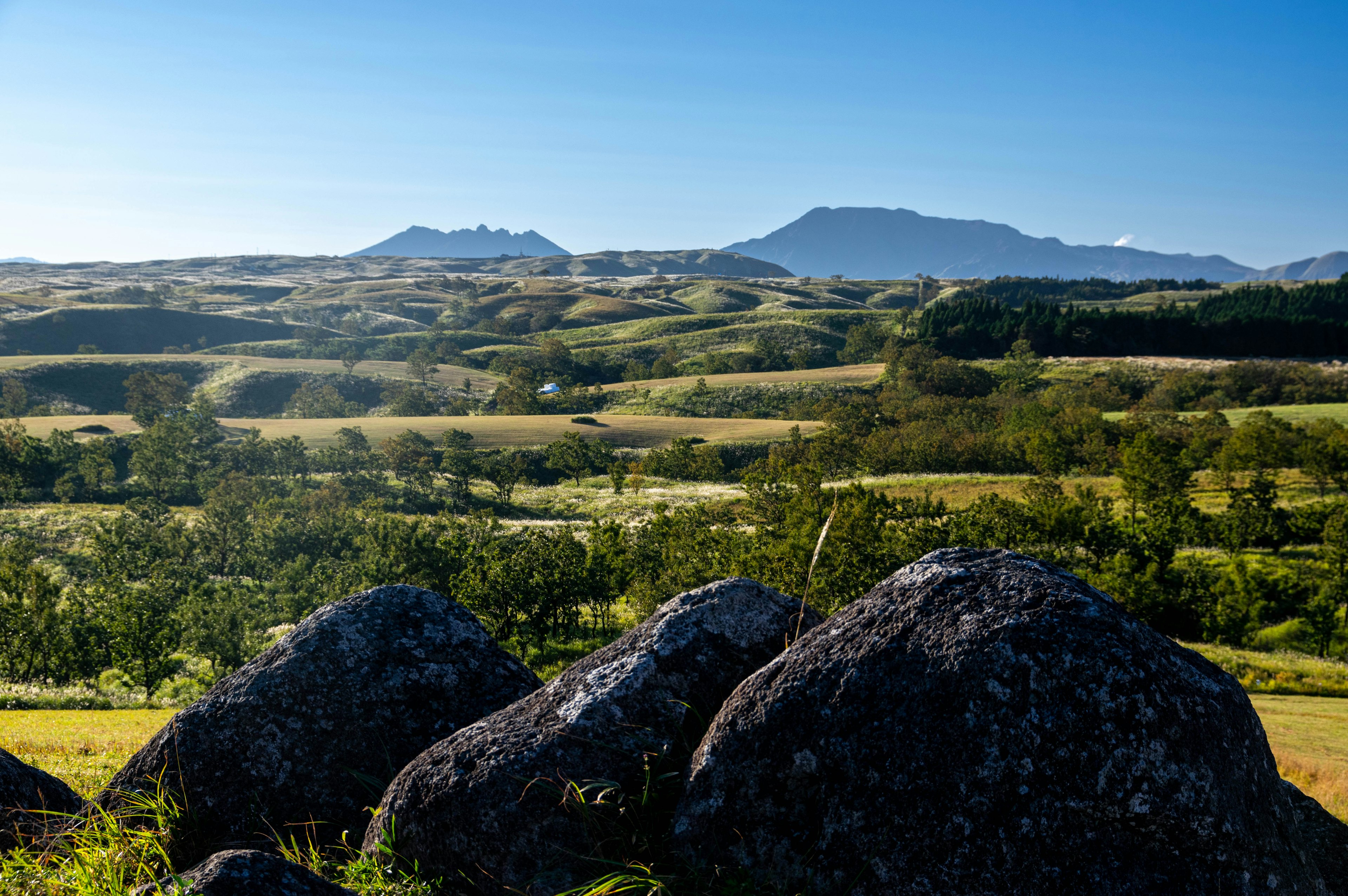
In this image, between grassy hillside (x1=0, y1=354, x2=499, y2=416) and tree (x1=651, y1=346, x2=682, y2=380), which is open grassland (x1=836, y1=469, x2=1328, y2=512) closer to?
tree (x1=651, y1=346, x2=682, y2=380)

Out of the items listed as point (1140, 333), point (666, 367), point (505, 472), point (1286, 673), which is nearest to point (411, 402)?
point (666, 367)

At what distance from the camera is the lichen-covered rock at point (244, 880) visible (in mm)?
3932

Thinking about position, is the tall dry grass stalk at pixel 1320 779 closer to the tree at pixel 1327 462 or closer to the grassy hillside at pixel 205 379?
the tree at pixel 1327 462

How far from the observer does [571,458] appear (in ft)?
304

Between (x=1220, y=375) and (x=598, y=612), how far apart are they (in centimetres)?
12168

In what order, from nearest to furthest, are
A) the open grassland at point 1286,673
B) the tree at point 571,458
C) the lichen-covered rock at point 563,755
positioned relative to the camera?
the lichen-covered rock at point 563,755, the open grassland at point 1286,673, the tree at point 571,458

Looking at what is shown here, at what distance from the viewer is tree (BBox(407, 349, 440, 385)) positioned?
15338 centimetres

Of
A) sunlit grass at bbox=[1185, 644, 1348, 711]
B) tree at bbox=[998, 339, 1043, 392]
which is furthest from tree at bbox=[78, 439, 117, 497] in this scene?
tree at bbox=[998, 339, 1043, 392]

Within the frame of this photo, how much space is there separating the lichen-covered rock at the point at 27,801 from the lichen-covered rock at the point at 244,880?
69.8 inches

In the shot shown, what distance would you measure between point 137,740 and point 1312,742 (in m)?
29.2

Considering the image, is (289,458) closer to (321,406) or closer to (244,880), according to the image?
(321,406)

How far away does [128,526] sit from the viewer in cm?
5347

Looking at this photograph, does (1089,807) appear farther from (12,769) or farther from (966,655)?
(12,769)

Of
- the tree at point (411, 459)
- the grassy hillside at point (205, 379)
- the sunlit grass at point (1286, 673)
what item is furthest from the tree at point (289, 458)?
the sunlit grass at point (1286, 673)
